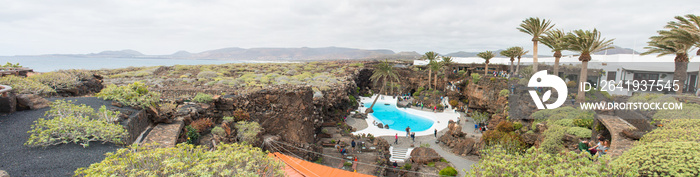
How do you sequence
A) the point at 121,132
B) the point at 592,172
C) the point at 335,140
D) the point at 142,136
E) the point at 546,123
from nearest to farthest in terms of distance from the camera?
1. the point at 592,172
2. the point at 121,132
3. the point at 142,136
4. the point at 546,123
5. the point at 335,140

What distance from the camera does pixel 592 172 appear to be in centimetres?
507

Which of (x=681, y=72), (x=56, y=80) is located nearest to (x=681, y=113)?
(x=681, y=72)

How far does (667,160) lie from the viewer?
553cm

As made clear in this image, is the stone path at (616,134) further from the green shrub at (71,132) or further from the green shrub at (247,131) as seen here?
the green shrub at (247,131)

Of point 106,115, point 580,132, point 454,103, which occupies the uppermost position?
point 106,115

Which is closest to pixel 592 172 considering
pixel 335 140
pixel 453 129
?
pixel 335 140

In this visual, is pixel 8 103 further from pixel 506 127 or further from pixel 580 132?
pixel 506 127

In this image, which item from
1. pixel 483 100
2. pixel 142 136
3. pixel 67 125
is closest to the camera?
pixel 67 125

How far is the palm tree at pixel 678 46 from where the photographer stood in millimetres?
12734

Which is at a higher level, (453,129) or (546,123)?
(546,123)

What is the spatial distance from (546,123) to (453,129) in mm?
8428

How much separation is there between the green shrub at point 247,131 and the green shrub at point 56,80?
683 centimetres

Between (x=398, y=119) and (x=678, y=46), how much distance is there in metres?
21.1

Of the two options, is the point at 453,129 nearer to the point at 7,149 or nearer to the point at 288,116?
the point at 288,116
